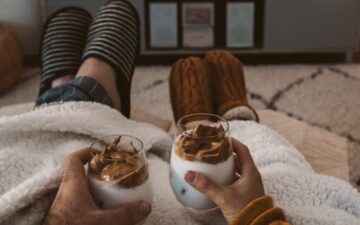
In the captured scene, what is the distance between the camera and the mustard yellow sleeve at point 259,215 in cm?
57

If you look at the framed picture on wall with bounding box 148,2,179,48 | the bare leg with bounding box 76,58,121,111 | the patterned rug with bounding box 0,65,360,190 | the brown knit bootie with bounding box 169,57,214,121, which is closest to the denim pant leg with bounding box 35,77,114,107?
the bare leg with bounding box 76,58,121,111

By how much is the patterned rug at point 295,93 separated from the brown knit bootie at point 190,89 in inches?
13.8

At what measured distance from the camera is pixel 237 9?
6.20ft

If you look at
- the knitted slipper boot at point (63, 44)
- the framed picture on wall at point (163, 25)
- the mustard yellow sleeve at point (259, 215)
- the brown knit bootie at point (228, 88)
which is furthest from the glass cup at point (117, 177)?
the framed picture on wall at point (163, 25)

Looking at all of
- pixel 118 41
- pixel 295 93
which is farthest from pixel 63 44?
pixel 295 93

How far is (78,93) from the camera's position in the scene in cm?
97

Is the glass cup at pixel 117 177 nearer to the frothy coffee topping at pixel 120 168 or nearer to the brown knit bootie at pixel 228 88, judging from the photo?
the frothy coffee topping at pixel 120 168

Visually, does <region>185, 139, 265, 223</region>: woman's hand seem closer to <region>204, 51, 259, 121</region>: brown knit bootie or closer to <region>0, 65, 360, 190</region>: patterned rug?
<region>204, 51, 259, 121</region>: brown knit bootie

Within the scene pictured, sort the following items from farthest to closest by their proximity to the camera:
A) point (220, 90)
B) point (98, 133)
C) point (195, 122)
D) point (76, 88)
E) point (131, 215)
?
point (220, 90) → point (76, 88) → point (98, 133) → point (195, 122) → point (131, 215)

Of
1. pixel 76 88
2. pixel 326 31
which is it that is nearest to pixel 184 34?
pixel 326 31

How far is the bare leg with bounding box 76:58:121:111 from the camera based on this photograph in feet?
3.55

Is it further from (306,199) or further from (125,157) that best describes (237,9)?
(125,157)

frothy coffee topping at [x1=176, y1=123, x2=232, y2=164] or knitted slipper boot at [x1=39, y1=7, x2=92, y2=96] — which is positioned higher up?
frothy coffee topping at [x1=176, y1=123, x2=232, y2=164]

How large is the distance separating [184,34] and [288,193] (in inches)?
49.2
